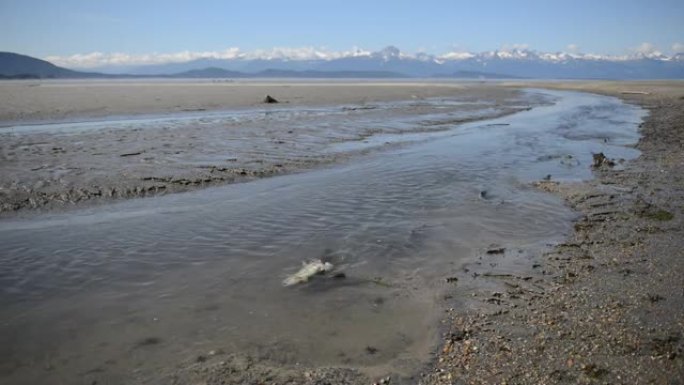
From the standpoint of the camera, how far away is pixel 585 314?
18.2 ft

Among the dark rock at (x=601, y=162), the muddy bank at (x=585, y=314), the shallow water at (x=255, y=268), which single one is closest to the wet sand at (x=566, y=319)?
the muddy bank at (x=585, y=314)

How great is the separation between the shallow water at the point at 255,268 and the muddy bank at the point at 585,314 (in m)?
0.50

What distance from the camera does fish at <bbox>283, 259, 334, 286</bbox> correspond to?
6.94 meters

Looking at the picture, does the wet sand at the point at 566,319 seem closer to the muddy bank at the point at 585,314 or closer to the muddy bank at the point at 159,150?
the muddy bank at the point at 585,314

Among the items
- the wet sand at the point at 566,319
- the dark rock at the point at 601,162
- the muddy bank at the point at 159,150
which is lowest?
the wet sand at the point at 566,319

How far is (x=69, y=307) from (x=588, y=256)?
7.95 meters

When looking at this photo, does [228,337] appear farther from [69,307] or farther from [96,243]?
[96,243]

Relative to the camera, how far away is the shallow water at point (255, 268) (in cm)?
515

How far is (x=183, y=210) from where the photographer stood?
10.5 m

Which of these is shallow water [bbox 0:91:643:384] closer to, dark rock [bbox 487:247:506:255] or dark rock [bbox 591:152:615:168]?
dark rock [bbox 487:247:506:255]

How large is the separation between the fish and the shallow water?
18 cm

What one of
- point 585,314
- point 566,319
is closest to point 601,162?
point 585,314

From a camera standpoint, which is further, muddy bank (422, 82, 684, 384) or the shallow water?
the shallow water

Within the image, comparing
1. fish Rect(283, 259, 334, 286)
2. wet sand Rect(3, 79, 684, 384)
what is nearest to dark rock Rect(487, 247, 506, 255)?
wet sand Rect(3, 79, 684, 384)
